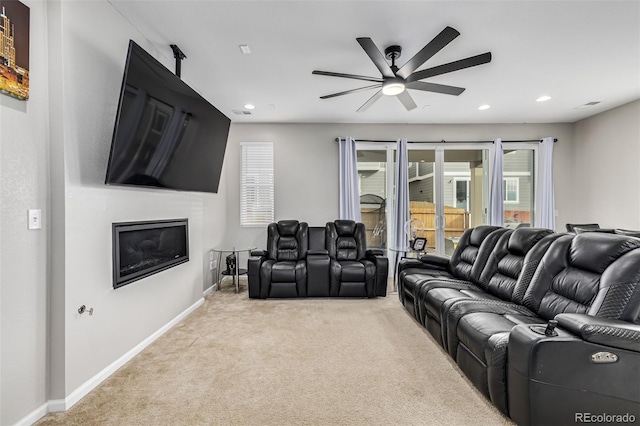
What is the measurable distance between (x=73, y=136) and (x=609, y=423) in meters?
3.46

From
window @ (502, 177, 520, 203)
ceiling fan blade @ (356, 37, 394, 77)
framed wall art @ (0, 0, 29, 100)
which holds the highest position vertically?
ceiling fan blade @ (356, 37, 394, 77)

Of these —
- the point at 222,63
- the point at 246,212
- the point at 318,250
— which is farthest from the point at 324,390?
the point at 246,212

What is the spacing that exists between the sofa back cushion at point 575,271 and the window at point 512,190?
363cm

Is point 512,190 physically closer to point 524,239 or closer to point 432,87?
point 524,239

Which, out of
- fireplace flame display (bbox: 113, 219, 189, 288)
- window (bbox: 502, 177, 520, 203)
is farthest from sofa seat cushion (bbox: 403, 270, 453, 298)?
window (bbox: 502, 177, 520, 203)

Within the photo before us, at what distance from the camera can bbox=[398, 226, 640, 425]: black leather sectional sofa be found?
59.1 inches

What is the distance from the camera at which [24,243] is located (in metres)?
→ 1.71

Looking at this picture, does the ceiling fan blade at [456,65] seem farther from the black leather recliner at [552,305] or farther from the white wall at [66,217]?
the white wall at [66,217]

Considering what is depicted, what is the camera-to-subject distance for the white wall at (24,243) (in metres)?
1.60

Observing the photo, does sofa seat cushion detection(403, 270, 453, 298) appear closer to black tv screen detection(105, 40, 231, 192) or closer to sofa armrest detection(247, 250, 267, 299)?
sofa armrest detection(247, 250, 267, 299)

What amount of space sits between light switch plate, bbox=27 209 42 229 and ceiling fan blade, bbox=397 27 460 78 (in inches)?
108

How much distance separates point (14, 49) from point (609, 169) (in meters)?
7.07

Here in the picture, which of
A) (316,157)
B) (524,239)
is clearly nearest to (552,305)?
(524,239)

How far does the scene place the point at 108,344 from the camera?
2258mm
